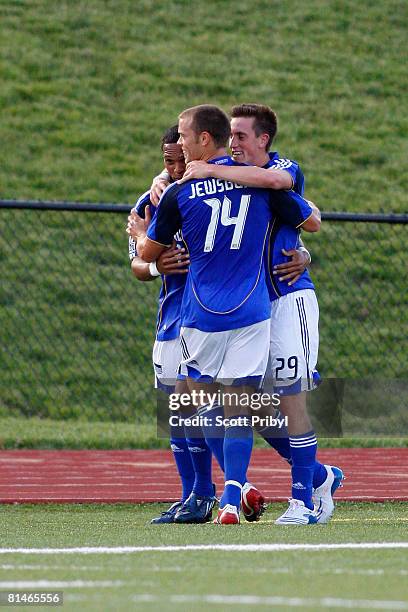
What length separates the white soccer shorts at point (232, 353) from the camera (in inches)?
260

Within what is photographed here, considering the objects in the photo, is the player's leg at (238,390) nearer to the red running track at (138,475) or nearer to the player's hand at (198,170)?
the player's hand at (198,170)

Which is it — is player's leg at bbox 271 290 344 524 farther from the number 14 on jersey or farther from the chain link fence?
the chain link fence

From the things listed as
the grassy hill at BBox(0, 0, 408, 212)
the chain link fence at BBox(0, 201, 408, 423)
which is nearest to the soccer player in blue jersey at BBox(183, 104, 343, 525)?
the chain link fence at BBox(0, 201, 408, 423)

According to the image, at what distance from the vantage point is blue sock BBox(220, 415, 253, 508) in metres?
6.65

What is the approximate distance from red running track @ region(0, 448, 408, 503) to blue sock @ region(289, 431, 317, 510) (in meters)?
1.74

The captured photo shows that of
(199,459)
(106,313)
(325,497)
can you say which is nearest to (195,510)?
(199,459)

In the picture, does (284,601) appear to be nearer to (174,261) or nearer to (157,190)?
(174,261)

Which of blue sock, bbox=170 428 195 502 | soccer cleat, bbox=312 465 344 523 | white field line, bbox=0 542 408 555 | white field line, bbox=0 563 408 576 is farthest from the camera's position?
blue sock, bbox=170 428 195 502

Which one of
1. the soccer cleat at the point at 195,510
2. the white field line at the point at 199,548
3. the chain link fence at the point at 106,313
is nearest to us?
the white field line at the point at 199,548

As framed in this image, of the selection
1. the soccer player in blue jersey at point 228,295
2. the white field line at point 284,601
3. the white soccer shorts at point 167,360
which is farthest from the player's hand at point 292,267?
the white field line at point 284,601

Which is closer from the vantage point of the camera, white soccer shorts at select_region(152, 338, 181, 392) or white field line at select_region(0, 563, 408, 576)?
white field line at select_region(0, 563, 408, 576)

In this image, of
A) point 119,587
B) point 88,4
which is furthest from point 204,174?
point 88,4

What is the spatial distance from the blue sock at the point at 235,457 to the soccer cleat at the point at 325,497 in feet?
1.66

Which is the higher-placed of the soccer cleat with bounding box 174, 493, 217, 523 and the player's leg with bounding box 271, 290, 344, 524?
the player's leg with bounding box 271, 290, 344, 524
